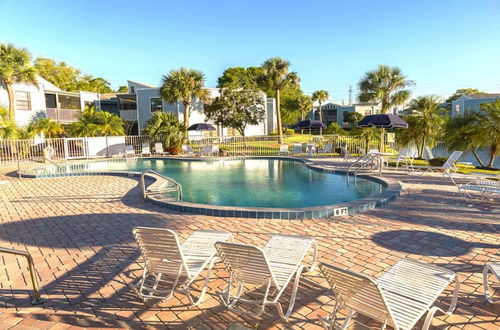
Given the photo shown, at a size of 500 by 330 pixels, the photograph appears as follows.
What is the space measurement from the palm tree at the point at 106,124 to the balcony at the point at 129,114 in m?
9.85

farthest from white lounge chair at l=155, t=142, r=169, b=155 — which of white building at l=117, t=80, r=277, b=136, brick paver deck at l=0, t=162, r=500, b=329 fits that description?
brick paver deck at l=0, t=162, r=500, b=329

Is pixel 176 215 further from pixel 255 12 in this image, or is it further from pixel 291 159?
pixel 255 12

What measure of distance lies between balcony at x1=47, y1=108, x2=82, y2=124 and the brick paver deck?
72.4 ft

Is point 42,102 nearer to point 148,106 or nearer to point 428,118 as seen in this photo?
point 148,106

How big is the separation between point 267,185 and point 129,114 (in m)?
25.5

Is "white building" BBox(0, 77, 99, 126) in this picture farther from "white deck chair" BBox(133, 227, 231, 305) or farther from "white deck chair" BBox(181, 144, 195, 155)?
"white deck chair" BBox(133, 227, 231, 305)

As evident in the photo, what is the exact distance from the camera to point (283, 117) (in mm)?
54031

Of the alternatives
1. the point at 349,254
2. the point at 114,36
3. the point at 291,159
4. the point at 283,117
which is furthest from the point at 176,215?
the point at 283,117

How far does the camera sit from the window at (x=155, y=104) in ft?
94.9

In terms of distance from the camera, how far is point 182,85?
23625 millimetres

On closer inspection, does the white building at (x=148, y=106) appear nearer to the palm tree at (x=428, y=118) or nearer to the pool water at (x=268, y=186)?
the pool water at (x=268, y=186)

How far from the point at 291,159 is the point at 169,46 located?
17.4 meters

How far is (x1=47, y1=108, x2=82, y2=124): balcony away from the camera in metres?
27.1

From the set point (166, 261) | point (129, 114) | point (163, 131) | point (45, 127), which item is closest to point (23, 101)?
point (45, 127)
